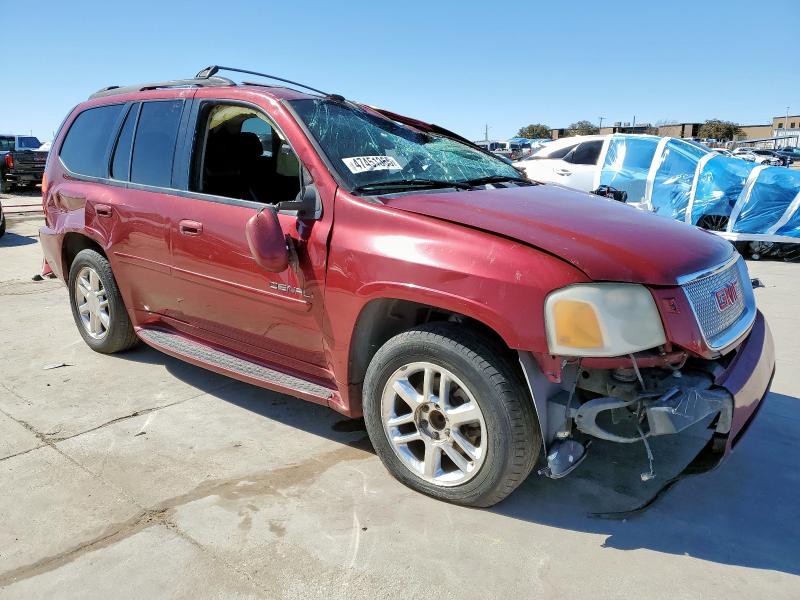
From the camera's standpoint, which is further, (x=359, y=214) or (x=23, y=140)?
(x=23, y=140)

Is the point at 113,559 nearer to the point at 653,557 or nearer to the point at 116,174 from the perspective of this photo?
the point at 653,557

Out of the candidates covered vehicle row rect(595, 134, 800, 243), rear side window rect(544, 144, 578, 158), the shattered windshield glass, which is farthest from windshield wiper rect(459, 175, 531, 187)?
rear side window rect(544, 144, 578, 158)

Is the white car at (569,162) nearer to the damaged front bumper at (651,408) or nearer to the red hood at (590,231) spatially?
the red hood at (590,231)

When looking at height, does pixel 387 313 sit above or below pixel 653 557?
above

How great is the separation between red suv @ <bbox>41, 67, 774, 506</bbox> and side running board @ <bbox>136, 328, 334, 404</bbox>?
1 cm

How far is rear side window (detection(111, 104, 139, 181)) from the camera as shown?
4.14m

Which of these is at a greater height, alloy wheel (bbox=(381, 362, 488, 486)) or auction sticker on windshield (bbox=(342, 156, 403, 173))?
auction sticker on windshield (bbox=(342, 156, 403, 173))

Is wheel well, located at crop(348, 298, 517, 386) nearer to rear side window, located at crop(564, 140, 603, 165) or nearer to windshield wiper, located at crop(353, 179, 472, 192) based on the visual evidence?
windshield wiper, located at crop(353, 179, 472, 192)

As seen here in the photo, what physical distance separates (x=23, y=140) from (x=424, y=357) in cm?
2449

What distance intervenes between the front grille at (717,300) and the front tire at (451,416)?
747 millimetres

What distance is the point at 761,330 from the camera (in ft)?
10.1

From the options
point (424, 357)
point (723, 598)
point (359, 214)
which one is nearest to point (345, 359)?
point (424, 357)

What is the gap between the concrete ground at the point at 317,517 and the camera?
7.63 ft

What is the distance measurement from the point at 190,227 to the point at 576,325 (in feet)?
7.39
